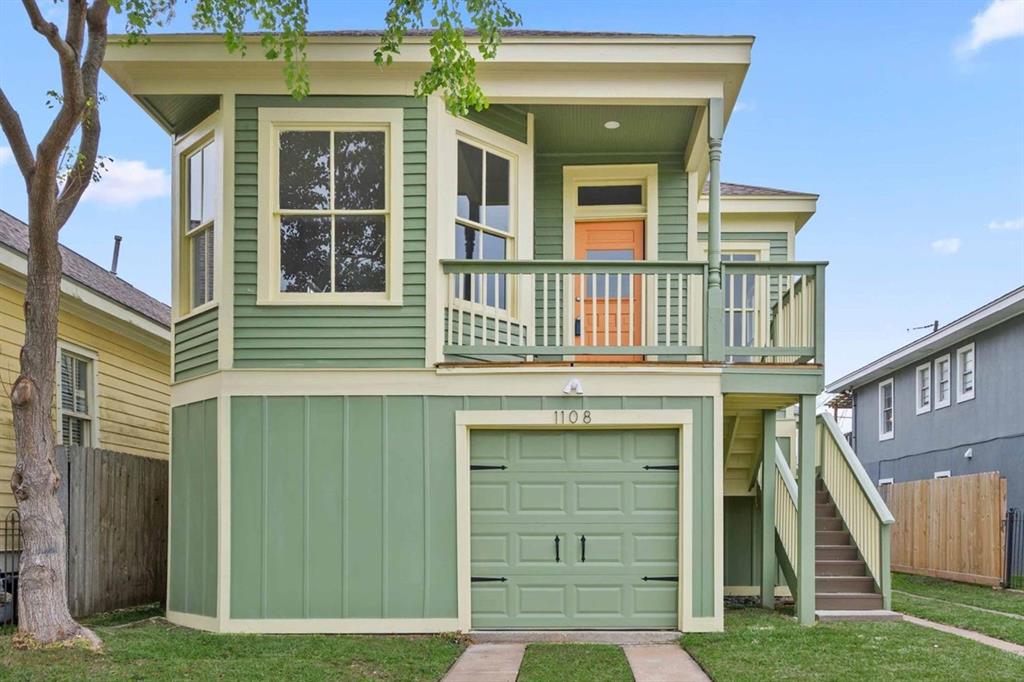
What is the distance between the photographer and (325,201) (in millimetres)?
9492

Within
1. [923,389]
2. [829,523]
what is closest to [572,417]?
[829,523]

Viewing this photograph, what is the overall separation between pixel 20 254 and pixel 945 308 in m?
29.5

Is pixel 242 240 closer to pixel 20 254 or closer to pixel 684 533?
pixel 20 254

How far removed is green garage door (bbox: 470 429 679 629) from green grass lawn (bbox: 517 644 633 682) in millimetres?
597

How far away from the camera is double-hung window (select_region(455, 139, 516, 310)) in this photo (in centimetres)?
979

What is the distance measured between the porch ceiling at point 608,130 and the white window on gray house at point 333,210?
1894 millimetres

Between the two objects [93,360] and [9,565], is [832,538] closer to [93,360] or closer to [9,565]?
[9,565]

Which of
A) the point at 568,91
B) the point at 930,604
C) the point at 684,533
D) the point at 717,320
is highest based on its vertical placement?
the point at 568,91

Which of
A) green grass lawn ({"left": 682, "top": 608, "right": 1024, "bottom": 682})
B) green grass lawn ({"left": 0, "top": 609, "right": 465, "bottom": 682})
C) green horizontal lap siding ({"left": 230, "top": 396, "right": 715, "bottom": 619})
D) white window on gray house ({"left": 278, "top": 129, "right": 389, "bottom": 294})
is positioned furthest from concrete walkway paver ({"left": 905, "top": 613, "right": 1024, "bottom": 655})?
white window on gray house ({"left": 278, "top": 129, "right": 389, "bottom": 294})

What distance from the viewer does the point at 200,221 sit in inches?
396

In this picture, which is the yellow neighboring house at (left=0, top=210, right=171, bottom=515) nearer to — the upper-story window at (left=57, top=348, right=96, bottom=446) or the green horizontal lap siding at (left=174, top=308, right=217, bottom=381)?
the upper-story window at (left=57, top=348, right=96, bottom=446)

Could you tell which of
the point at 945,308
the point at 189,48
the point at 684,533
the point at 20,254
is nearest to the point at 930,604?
the point at 684,533

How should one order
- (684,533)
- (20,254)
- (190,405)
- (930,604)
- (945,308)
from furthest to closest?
1. (945,308)
2. (930,604)
3. (20,254)
4. (190,405)
5. (684,533)

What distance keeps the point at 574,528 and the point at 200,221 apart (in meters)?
4.79
